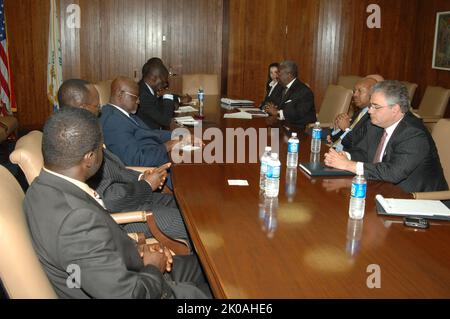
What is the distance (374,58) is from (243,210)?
7.24 meters

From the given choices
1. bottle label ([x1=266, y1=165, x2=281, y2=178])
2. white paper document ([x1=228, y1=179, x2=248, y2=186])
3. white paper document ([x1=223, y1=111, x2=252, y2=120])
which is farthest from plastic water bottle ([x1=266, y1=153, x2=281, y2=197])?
white paper document ([x1=223, y1=111, x2=252, y2=120])

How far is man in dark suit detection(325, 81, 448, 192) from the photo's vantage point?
276 cm

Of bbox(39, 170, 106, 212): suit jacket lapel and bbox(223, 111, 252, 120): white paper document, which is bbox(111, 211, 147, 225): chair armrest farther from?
bbox(223, 111, 252, 120): white paper document

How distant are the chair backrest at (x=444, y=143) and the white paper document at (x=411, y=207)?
3.19ft

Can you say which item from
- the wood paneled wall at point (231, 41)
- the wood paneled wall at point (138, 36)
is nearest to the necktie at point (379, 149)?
the wood paneled wall at point (231, 41)

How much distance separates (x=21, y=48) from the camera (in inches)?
307

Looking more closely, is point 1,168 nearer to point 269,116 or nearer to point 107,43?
point 269,116

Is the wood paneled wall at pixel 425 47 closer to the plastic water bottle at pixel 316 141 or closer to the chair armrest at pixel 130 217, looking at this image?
the plastic water bottle at pixel 316 141

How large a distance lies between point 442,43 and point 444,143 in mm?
5188

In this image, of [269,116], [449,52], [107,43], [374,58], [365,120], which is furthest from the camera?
[374,58]

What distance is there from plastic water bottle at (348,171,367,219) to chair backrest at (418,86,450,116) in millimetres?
5101

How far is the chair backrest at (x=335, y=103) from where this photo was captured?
521 centimetres
